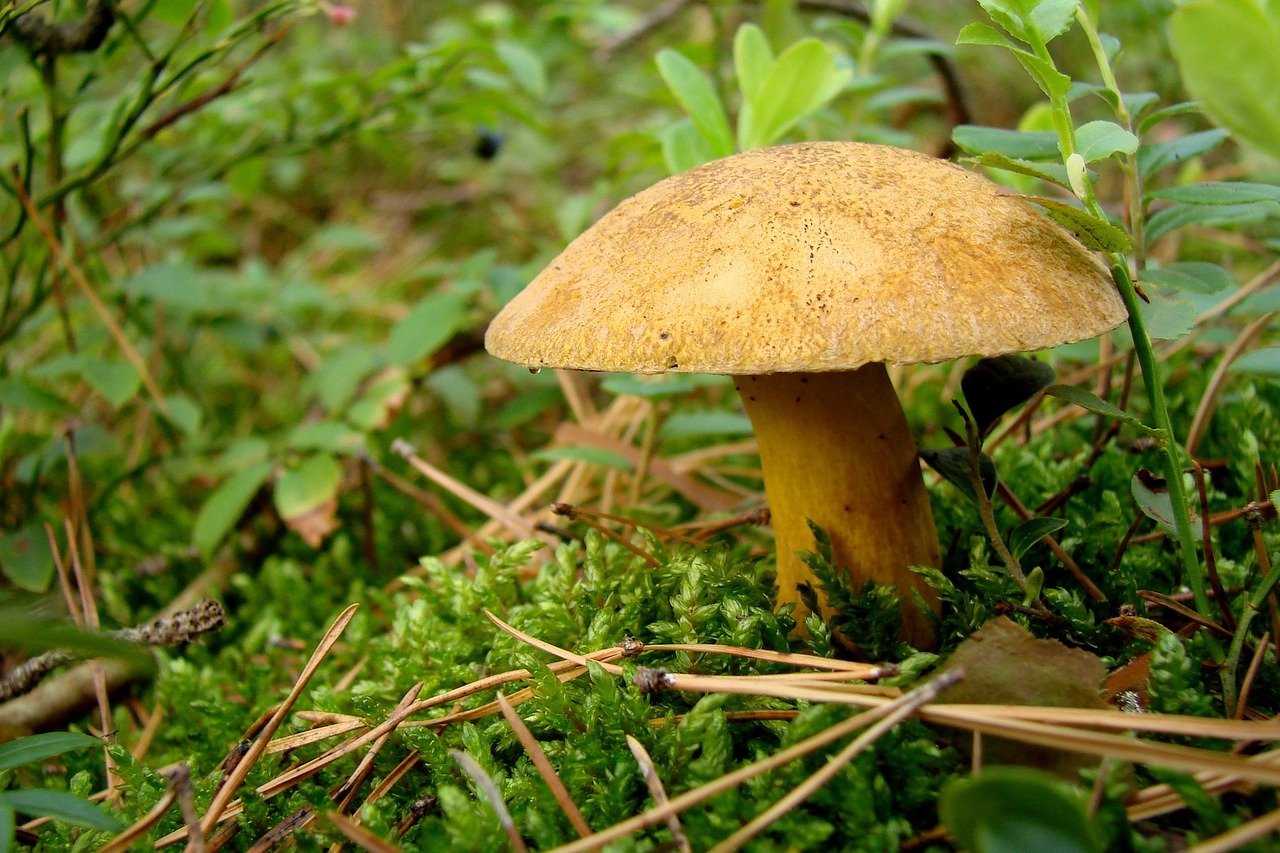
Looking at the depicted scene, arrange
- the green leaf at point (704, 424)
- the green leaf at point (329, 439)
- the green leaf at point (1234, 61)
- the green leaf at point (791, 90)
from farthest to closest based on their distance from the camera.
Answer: the green leaf at point (329, 439), the green leaf at point (704, 424), the green leaf at point (791, 90), the green leaf at point (1234, 61)

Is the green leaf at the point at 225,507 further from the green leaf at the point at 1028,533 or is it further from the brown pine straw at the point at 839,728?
the green leaf at the point at 1028,533

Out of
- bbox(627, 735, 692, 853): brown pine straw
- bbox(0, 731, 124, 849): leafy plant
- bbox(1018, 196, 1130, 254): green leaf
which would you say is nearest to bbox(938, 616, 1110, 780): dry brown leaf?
bbox(627, 735, 692, 853): brown pine straw

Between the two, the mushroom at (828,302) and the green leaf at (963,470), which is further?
the green leaf at (963,470)

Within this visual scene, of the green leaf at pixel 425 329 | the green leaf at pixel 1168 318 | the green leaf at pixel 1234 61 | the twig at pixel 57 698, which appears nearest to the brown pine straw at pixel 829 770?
the green leaf at pixel 1168 318

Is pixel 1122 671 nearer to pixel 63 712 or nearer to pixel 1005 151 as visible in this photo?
pixel 1005 151

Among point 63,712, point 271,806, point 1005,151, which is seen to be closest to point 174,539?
point 63,712

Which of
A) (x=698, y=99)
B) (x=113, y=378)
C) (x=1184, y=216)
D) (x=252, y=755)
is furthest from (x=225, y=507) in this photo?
(x=1184, y=216)
